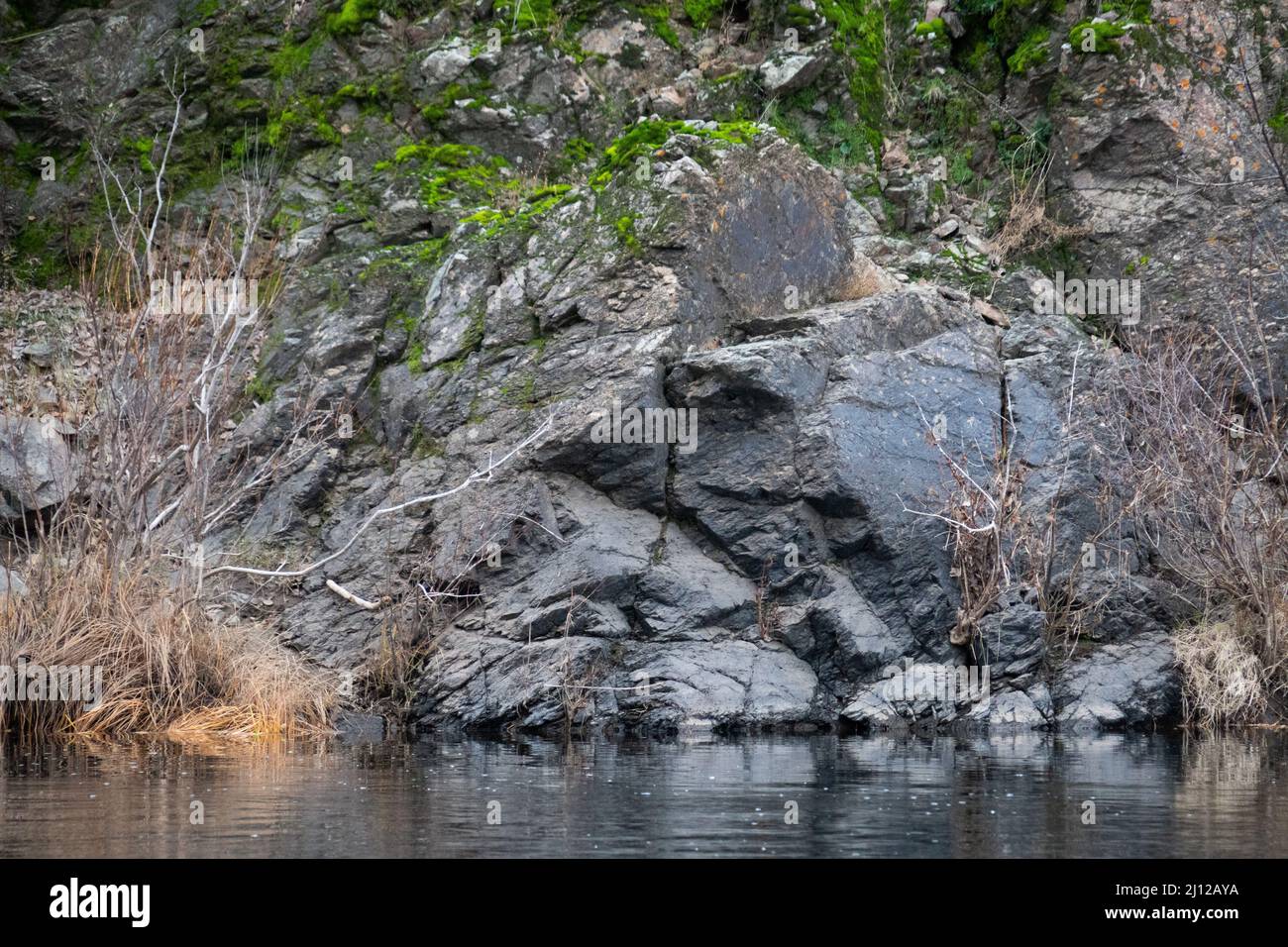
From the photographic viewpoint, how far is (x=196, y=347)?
1555cm

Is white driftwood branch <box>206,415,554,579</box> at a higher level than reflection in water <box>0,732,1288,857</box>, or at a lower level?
higher

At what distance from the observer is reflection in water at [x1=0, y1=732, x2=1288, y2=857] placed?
6371 millimetres

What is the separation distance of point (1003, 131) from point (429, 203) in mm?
8562

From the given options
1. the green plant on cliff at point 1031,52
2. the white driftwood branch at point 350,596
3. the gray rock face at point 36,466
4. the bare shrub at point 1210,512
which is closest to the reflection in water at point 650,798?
the bare shrub at point 1210,512

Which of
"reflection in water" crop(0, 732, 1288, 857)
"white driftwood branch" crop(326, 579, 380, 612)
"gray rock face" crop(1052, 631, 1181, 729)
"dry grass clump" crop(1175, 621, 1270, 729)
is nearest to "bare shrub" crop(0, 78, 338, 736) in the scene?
"reflection in water" crop(0, 732, 1288, 857)

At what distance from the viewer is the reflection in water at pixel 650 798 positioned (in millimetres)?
6371

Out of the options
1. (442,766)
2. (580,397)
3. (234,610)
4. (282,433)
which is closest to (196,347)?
(282,433)

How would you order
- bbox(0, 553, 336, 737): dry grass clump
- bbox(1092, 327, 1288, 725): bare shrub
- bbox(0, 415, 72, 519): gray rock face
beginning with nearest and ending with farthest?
bbox(0, 553, 336, 737): dry grass clump
bbox(1092, 327, 1288, 725): bare shrub
bbox(0, 415, 72, 519): gray rock face

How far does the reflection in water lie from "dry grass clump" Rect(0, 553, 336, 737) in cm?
51

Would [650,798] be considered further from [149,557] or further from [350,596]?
[350,596]

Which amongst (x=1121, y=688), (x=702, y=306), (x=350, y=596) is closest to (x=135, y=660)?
(x=350, y=596)

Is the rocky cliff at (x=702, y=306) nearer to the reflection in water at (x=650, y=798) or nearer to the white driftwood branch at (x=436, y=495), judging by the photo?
the white driftwood branch at (x=436, y=495)

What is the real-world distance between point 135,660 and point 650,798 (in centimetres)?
598

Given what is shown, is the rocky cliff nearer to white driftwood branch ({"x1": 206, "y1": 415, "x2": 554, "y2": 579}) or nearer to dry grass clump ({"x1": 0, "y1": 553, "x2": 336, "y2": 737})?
white driftwood branch ({"x1": 206, "y1": 415, "x2": 554, "y2": 579})
